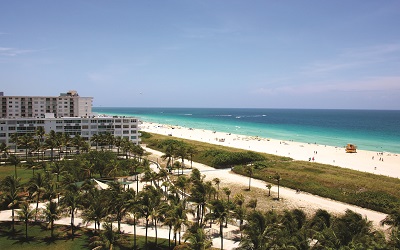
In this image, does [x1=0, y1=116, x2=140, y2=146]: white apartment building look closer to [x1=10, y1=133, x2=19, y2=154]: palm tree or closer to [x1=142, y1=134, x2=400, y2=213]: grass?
[x1=10, y1=133, x2=19, y2=154]: palm tree

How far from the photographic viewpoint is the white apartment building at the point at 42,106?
11506 cm

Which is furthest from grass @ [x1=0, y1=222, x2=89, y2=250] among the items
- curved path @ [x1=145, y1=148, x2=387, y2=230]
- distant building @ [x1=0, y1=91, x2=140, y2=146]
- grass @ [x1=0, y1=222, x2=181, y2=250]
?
distant building @ [x1=0, y1=91, x2=140, y2=146]

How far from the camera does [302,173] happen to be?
62.1 metres

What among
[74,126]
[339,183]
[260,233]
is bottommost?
[339,183]

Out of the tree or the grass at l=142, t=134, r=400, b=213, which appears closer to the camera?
the tree

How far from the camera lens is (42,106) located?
119500 millimetres

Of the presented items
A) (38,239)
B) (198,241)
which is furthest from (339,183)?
(38,239)

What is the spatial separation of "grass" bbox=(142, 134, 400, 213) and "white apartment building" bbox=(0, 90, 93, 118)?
84.5 m

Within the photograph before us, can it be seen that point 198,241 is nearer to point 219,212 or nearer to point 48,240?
point 219,212

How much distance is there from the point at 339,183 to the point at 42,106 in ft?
369

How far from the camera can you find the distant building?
3364 inches

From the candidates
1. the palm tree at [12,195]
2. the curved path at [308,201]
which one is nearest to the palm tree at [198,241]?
the palm tree at [12,195]

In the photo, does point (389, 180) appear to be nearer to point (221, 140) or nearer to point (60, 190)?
point (60, 190)

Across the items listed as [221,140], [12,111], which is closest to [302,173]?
[221,140]
